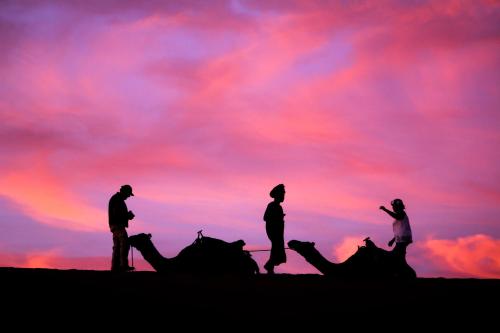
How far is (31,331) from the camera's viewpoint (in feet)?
19.0

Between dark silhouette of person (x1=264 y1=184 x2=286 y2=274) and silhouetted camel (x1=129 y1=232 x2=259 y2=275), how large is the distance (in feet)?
2.23

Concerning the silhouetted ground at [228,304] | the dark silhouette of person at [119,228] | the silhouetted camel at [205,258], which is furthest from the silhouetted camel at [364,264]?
the dark silhouette of person at [119,228]

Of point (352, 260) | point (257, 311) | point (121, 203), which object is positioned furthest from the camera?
point (121, 203)

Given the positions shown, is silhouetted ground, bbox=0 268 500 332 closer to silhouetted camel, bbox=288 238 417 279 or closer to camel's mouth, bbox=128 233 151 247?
silhouetted camel, bbox=288 238 417 279

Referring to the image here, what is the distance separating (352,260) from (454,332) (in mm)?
7252

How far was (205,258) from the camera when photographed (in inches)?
540

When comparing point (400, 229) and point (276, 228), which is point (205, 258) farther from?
point (400, 229)

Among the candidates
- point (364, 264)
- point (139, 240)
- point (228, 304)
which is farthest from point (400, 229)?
point (228, 304)

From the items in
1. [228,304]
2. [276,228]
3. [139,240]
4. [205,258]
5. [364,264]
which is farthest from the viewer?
[276,228]

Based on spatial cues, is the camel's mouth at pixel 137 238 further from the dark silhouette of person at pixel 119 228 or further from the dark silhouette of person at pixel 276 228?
the dark silhouette of person at pixel 276 228

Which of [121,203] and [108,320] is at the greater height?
[121,203]

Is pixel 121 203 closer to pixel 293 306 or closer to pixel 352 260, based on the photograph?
pixel 352 260

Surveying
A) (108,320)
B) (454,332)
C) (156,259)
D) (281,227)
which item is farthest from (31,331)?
(281,227)

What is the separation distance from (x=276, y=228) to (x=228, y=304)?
7178mm
